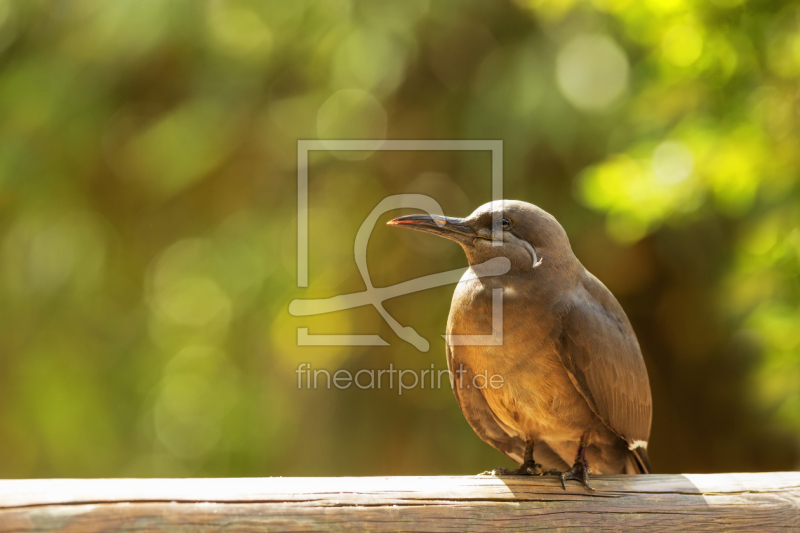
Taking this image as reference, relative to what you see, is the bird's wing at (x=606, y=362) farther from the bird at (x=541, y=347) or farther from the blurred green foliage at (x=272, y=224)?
the blurred green foliage at (x=272, y=224)

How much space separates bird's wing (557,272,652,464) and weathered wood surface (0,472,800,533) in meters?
0.20

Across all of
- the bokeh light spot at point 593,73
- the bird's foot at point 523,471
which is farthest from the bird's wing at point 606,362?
the bokeh light spot at point 593,73

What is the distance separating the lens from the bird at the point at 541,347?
1648 mm

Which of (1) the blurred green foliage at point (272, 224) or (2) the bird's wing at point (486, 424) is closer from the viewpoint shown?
(2) the bird's wing at point (486, 424)

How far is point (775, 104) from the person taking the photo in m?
2.39

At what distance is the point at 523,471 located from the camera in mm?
1793

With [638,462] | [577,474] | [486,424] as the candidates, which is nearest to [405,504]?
[577,474]

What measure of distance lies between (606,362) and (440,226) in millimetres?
561

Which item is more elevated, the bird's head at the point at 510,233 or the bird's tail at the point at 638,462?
the bird's head at the point at 510,233

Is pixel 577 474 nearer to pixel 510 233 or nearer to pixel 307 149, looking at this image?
pixel 510 233

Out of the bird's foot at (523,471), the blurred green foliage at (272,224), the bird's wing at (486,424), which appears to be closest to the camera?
the bird's foot at (523,471)

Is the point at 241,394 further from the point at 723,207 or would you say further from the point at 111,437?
the point at 723,207

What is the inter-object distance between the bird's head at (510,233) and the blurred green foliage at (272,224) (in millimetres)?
1277

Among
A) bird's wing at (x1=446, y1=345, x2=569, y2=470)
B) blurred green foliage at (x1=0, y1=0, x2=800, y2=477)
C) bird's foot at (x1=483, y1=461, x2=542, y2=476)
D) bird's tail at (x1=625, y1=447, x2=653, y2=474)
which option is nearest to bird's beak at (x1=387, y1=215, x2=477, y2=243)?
bird's wing at (x1=446, y1=345, x2=569, y2=470)
